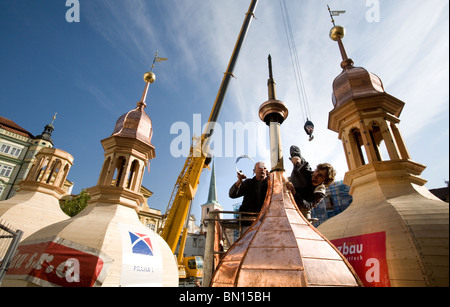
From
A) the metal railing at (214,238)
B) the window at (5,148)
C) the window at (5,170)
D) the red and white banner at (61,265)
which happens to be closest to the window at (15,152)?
the window at (5,148)

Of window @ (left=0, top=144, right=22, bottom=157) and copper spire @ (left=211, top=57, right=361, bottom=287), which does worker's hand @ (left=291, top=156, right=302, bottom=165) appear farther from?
window @ (left=0, top=144, right=22, bottom=157)

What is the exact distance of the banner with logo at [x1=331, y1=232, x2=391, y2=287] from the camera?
3.68 meters

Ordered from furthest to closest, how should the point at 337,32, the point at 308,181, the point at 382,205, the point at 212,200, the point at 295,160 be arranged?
the point at 212,200 < the point at 337,32 < the point at 382,205 < the point at 295,160 < the point at 308,181

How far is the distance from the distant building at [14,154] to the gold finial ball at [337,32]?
134ft

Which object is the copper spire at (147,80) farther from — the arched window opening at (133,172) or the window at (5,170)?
the window at (5,170)

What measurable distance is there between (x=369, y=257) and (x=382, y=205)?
58.4 inches

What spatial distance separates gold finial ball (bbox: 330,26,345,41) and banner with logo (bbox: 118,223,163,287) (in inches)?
478

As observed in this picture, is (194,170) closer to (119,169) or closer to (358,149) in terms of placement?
(119,169)

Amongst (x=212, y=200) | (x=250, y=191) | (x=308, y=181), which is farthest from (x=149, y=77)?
(x=212, y=200)

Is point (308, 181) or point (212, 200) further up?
point (212, 200)

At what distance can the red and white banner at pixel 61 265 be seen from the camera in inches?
223

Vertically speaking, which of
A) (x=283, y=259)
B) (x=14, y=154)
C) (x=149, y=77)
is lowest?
(x=283, y=259)

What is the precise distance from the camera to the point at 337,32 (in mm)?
9094
